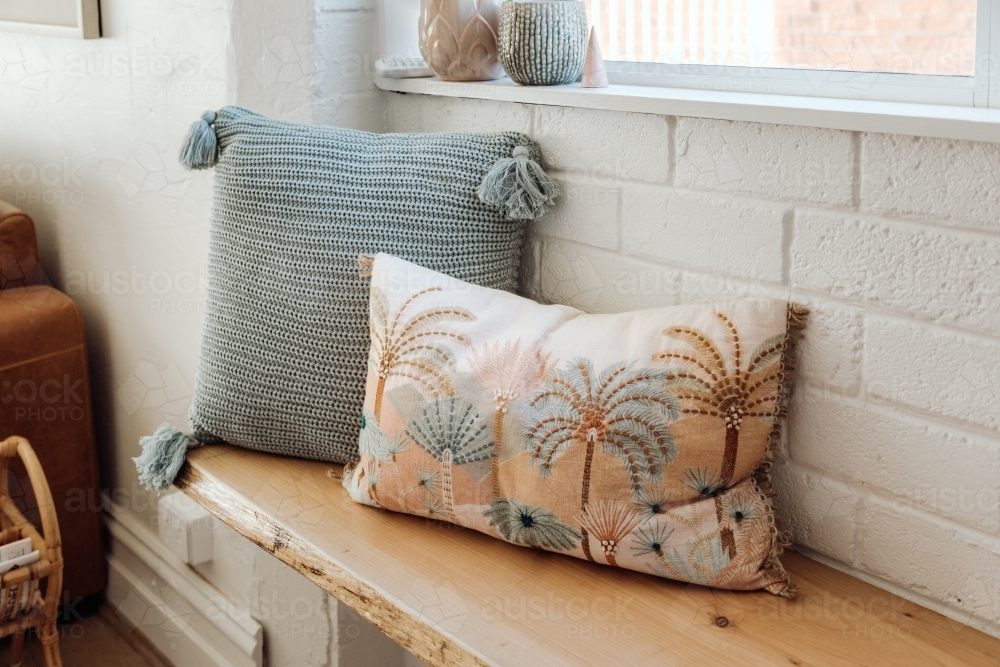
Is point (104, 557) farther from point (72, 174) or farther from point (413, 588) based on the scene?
point (413, 588)

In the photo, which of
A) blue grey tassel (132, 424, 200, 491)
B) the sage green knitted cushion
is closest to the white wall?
the sage green knitted cushion

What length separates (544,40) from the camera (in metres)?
1.10

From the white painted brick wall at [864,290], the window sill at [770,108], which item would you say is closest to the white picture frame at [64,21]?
the window sill at [770,108]

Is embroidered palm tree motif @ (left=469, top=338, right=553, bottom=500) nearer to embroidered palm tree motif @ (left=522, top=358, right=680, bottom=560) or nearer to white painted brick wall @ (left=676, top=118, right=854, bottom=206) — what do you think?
embroidered palm tree motif @ (left=522, top=358, right=680, bottom=560)

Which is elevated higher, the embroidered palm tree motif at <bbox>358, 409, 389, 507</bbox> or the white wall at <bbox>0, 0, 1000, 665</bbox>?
the white wall at <bbox>0, 0, 1000, 665</bbox>

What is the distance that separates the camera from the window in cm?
83

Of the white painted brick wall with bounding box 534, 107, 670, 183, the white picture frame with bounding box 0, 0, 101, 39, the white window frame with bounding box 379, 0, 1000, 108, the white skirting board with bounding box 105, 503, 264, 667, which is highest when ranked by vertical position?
the white picture frame with bounding box 0, 0, 101, 39

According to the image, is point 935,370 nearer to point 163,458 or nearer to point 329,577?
point 329,577

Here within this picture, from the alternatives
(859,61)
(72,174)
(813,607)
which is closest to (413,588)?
(813,607)

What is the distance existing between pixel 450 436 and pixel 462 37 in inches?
22.5

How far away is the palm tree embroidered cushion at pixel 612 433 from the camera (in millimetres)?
812

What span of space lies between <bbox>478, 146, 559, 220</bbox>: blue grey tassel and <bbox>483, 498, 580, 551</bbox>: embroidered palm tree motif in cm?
36

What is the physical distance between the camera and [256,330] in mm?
1064

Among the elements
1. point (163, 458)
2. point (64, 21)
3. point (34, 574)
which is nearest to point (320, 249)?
point (163, 458)
